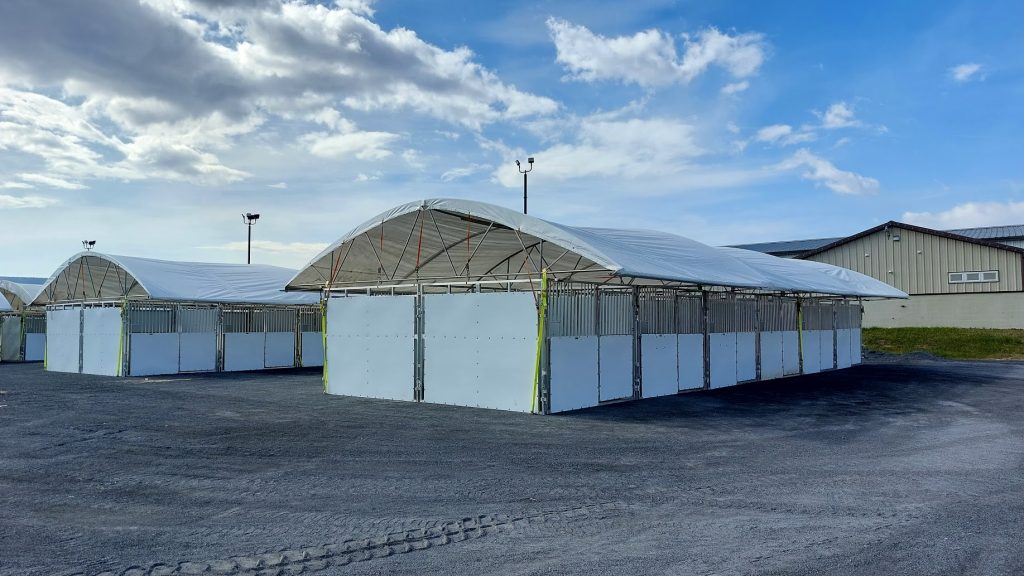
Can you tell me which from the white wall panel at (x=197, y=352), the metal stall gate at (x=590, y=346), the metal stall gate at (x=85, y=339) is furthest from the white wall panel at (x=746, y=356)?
the metal stall gate at (x=85, y=339)

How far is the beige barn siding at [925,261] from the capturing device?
132ft

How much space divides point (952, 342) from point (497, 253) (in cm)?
2990

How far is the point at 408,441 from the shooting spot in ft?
41.6

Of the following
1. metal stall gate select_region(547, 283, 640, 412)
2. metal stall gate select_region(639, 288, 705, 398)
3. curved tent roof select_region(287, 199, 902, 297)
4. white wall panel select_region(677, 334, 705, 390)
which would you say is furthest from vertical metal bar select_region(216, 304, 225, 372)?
white wall panel select_region(677, 334, 705, 390)

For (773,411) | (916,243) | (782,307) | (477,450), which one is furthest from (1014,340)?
(477,450)

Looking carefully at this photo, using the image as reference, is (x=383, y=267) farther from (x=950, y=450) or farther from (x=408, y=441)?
(x=950, y=450)

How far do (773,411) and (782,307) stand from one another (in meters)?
9.99

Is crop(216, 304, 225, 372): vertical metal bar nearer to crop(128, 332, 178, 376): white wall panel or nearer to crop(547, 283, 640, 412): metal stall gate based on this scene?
crop(128, 332, 178, 376): white wall panel

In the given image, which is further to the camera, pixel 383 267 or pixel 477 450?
pixel 383 267

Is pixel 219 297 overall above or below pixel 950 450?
above

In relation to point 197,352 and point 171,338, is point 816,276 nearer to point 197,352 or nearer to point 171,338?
point 197,352

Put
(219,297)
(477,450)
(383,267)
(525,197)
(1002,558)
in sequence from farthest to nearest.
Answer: (525,197), (219,297), (383,267), (477,450), (1002,558)

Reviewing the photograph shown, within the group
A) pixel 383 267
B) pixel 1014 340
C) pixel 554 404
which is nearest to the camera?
pixel 554 404

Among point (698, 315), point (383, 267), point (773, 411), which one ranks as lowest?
point (773, 411)
